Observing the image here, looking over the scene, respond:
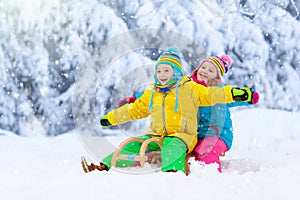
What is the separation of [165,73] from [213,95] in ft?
1.54

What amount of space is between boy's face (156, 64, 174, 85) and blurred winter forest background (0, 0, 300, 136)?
3356 mm

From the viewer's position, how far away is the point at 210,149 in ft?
12.3

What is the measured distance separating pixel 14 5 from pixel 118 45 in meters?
2.00

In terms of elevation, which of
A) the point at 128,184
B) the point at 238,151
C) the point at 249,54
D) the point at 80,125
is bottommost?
the point at 80,125

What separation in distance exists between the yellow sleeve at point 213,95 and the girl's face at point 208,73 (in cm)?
56

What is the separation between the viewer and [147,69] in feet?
21.9

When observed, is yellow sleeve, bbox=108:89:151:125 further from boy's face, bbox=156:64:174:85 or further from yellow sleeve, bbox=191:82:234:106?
yellow sleeve, bbox=191:82:234:106

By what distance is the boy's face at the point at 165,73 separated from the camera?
370 centimetres

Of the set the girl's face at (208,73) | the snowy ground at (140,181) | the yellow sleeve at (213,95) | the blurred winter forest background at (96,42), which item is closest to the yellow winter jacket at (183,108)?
the yellow sleeve at (213,95)

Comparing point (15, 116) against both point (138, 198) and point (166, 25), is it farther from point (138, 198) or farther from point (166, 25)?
point (138, 198)

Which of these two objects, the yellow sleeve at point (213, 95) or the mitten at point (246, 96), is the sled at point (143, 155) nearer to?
the yellow sleeve at point (213, 95)

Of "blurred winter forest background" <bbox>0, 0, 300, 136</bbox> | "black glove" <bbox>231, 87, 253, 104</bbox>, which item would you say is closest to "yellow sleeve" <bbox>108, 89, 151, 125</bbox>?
Answer: "black glove" <bbox>231, 87, 253, 104</bbox>

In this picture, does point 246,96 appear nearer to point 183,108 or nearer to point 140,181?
point 183,108

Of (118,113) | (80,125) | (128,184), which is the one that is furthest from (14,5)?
(128,184)
